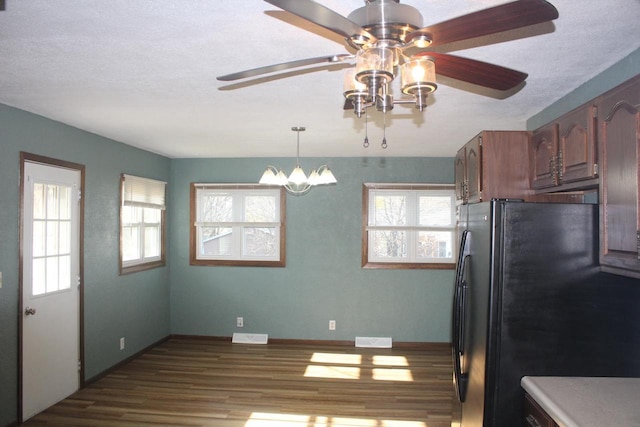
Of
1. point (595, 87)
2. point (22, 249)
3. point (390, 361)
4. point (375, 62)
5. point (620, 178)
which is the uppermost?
point (595, 87)

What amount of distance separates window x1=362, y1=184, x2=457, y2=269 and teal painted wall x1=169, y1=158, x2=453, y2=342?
116 mm

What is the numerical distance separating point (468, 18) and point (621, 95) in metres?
1.12

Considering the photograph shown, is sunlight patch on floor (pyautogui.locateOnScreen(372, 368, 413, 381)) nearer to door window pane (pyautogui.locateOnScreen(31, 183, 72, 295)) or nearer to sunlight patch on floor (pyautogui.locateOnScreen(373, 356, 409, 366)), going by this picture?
sunlight patch on floor (pyautogui.locateOnScreen(373, 356, 409, 366))

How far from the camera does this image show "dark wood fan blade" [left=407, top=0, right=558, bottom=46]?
3.70 ft

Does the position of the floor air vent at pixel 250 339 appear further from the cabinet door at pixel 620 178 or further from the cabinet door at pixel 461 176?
the cabinet door at pixel 620 178

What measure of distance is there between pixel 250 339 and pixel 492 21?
5392 mm

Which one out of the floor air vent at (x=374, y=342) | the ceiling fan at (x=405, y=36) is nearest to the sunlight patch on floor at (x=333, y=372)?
the floor air vent at (x=374, y=342)

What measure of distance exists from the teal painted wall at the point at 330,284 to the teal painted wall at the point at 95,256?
855 millimetres

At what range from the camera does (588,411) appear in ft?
5.94

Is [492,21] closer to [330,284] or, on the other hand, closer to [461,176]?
[461,176]

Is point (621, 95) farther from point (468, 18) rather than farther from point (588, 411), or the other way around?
point (588, 411)

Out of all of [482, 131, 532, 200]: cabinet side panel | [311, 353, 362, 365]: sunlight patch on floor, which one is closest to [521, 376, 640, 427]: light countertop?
[482, 131, 532, 200]: cabinet side panel

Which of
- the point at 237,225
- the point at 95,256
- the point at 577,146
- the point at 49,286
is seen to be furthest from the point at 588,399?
the point at 237,225

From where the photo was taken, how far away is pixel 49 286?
3.80 meters
